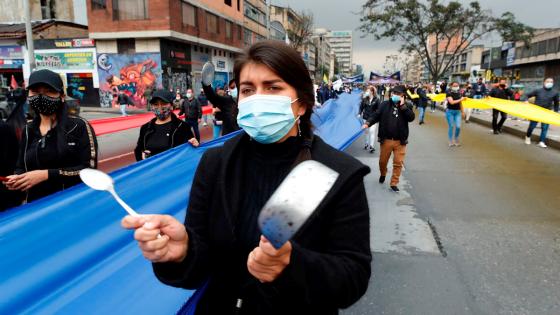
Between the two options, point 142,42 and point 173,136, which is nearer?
point 173,136

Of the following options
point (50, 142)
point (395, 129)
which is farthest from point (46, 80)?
point (395, 129)

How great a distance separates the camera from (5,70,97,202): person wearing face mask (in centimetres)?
308

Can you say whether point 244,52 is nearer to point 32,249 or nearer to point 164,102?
point 32,249

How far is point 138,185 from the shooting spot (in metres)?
3.40

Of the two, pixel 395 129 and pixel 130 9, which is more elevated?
pixel 130 9

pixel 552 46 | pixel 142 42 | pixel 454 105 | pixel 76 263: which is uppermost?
pixel 552 46

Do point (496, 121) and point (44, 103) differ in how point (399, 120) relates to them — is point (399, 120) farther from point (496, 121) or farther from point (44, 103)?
point (496, 121)

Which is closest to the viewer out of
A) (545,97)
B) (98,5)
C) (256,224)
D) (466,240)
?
(256,224)

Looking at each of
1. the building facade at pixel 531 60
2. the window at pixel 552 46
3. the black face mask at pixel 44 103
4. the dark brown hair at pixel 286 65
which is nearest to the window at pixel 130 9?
the black face mask at pixel 44 103

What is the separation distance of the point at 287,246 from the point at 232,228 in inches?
15.0

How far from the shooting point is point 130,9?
30.4 metres

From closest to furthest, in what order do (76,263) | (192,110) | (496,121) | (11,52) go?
(76,263), (192,110), (496,121), (11,52)

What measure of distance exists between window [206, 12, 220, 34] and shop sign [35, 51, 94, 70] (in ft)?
35.1

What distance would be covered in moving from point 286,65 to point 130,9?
3306 cm
